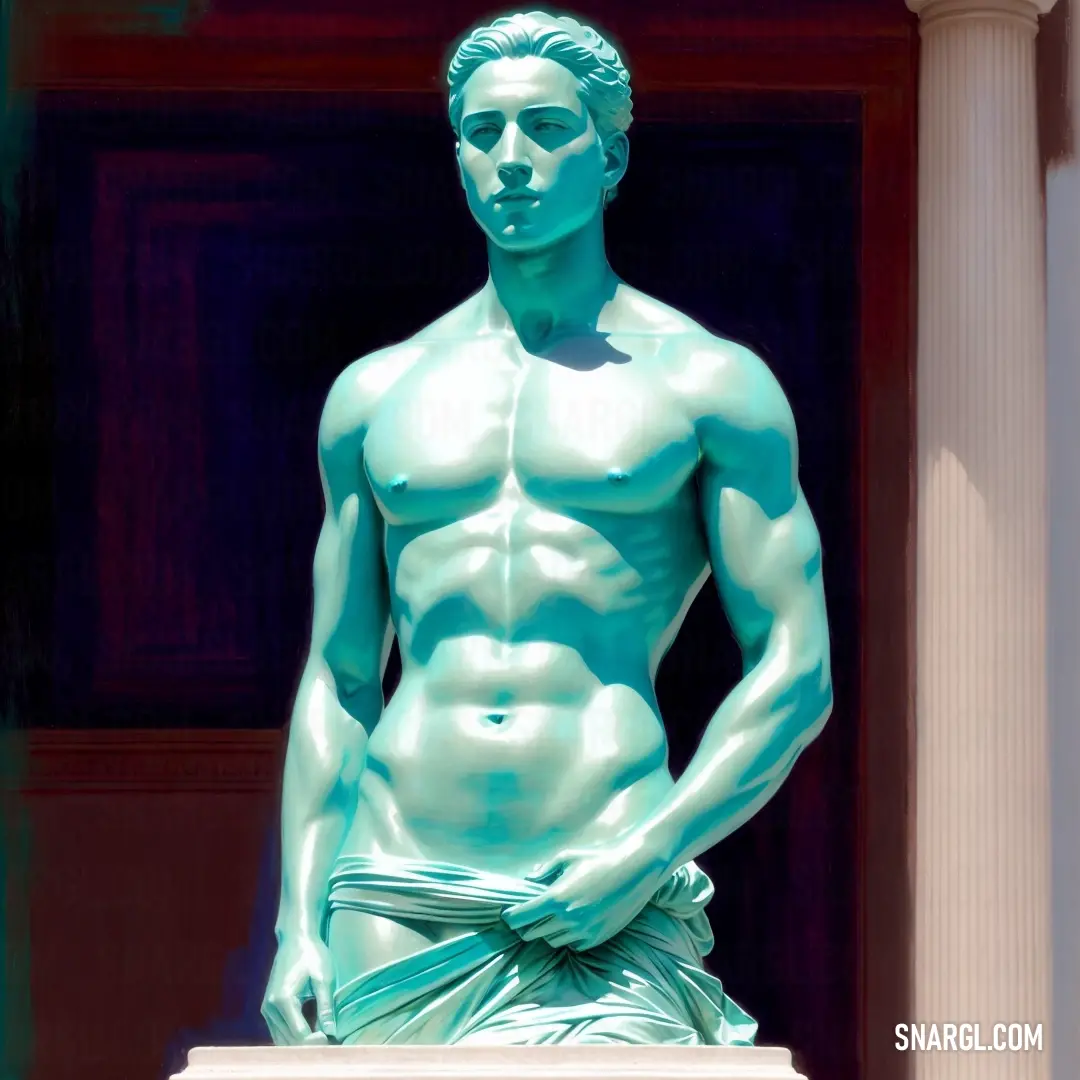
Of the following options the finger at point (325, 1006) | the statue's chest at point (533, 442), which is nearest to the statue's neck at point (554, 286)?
the statue's chest at point (533, 442)

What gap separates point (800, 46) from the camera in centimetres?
1670

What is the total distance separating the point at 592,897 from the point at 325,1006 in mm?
630

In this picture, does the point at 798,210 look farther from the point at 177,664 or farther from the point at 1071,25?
the point at 177,664

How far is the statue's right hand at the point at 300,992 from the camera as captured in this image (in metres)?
7.93

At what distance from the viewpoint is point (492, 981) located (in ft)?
25.9

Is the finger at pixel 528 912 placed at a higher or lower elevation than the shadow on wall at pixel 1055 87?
lower

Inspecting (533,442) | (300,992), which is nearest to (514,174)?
(533,442)

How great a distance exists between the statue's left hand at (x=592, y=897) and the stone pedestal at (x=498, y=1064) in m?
0.34

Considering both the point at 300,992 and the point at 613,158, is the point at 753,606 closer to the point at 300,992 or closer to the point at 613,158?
the point at 613,158

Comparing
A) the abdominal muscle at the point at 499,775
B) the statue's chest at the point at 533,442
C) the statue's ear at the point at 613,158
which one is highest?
the statue's ear at the point at 613,158

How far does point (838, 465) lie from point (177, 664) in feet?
10.2

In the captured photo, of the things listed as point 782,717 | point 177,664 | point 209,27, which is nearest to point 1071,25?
point 209,27

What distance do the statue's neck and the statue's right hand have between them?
5.02ft

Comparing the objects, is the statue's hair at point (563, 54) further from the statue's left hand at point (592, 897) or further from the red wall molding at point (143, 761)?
the red wall molding at point (143, 761)
